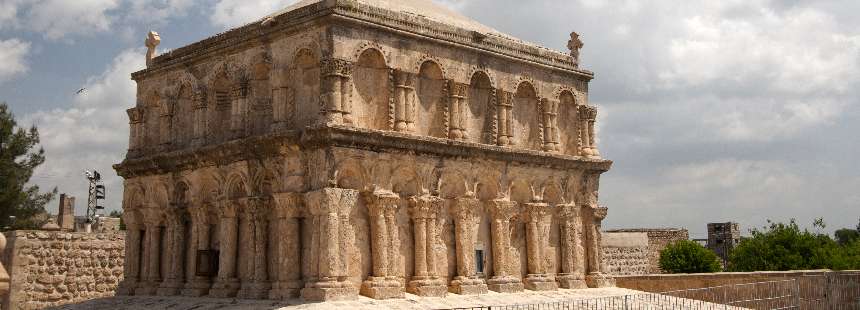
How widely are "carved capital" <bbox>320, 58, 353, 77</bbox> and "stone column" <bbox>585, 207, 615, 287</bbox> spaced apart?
850 centimetres

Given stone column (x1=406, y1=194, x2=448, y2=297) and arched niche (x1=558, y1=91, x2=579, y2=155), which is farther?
arched niche (x1=558, y1=91, x2=579, y2=155)

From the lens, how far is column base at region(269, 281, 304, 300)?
63.2ft

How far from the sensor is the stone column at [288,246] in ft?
63.7

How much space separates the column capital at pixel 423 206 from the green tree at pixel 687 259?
51.8 ft

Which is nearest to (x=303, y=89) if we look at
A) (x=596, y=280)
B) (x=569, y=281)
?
(x=569, y=281)

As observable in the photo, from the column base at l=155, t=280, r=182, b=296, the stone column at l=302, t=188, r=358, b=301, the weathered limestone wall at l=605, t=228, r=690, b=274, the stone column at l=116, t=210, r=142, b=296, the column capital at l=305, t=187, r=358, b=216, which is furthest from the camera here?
the weathered limestone wall at l=605, t=228, r=690, b=274

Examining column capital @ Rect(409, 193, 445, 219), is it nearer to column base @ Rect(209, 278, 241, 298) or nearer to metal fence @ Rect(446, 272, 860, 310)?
column base @ Rect(209, 278, 241, 298)

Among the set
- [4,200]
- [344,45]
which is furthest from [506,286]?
[4,200]

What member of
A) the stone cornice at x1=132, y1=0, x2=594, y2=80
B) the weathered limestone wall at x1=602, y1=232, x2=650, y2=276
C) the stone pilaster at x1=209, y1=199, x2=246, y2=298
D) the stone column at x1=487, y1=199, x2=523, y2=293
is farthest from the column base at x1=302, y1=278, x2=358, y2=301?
the weathered limestone wall at x1=602, y1=232, x2=650, y2=276

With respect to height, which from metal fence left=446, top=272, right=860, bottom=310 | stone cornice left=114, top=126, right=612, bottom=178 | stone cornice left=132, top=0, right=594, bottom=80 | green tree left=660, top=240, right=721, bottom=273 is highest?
stone cornice left=132, top=0, right=594, bottom=80

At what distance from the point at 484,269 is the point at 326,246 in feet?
16.0

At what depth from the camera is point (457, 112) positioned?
21.9m

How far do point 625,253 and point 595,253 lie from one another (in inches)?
355

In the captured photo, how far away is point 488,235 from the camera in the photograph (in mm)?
22344
